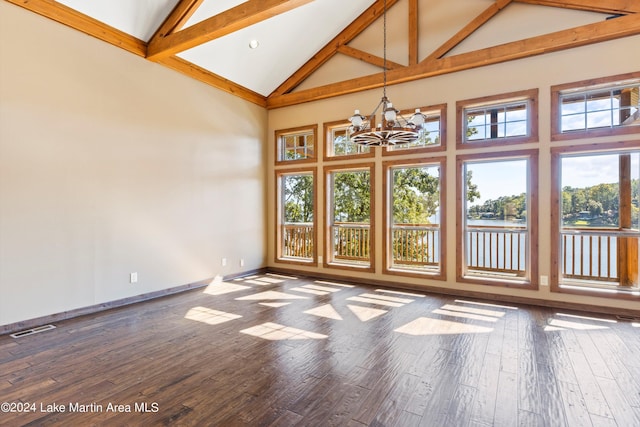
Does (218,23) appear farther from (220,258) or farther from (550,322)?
(550,322)

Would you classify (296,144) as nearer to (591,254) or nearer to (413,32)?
(413,32)

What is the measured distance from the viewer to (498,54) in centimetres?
483

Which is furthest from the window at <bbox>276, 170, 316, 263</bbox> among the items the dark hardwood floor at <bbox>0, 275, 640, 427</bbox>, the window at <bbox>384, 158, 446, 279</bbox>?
the dark hardwood floor at <bbox>0, 275, 640, 427</bbox>

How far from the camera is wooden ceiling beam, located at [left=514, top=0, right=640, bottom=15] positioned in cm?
412

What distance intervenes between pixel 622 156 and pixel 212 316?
5707 mm

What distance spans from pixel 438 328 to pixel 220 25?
4527mm

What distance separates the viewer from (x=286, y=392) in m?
2.40

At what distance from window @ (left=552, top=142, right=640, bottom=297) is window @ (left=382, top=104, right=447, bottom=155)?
1.57 meters

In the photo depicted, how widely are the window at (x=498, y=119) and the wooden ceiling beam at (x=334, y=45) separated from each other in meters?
2.34

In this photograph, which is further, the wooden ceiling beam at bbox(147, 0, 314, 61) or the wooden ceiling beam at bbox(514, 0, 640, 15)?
the wooden ceiling beam at bbox(514, 0, 640, 15)

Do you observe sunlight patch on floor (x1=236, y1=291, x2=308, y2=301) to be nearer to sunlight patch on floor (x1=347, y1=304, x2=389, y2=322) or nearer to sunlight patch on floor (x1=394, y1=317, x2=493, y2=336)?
sunlight patch on floor (x1=347, y1=304, x2=389, y2=322)

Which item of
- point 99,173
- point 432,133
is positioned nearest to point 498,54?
point 432,133

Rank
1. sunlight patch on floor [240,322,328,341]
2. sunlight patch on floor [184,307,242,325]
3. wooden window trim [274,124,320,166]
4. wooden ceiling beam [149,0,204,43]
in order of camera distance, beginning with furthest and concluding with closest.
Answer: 1. wooden window trim [274,124,320,166]
2. wooden ceiling beam [149,0,204,43]
3. sunlight patch on floor [184,307,242,325]
4. sunlight patch on floor [240,322,328,341]

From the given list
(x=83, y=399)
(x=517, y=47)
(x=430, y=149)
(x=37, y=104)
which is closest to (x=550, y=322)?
(x=430, y=149)
